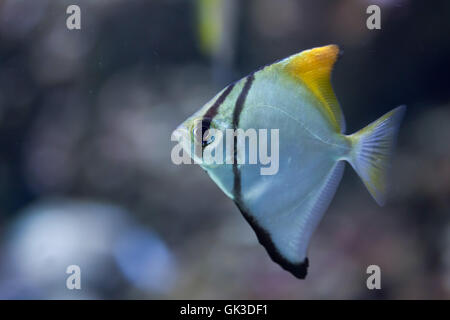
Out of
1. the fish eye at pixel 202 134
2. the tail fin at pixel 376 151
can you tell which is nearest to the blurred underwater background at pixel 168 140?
the tail fin at pixel 376 151

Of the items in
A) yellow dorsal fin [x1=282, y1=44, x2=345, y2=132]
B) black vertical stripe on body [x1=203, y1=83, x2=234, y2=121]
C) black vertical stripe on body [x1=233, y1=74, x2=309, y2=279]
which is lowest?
black vertical stripe on body [x1=233, y1=74, x2=309, y2=279]

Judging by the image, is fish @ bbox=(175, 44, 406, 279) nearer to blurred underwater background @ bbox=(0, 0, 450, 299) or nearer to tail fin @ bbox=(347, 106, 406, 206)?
tail fin @ bbox=(347, 106, 406, 206)

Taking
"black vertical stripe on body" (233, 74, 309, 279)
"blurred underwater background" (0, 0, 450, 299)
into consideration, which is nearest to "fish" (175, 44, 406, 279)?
"black vertical stripe on body" (233, 74, 309, 279)

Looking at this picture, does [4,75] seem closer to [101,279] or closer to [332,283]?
[101,279]

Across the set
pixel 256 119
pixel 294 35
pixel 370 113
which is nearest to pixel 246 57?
pixel 294 35

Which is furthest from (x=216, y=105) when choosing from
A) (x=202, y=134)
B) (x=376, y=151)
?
(x=376, y=151)

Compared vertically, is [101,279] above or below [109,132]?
below

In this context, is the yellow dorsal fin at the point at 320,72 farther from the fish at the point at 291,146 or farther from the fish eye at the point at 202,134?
the fish eye at the point at 202,134
